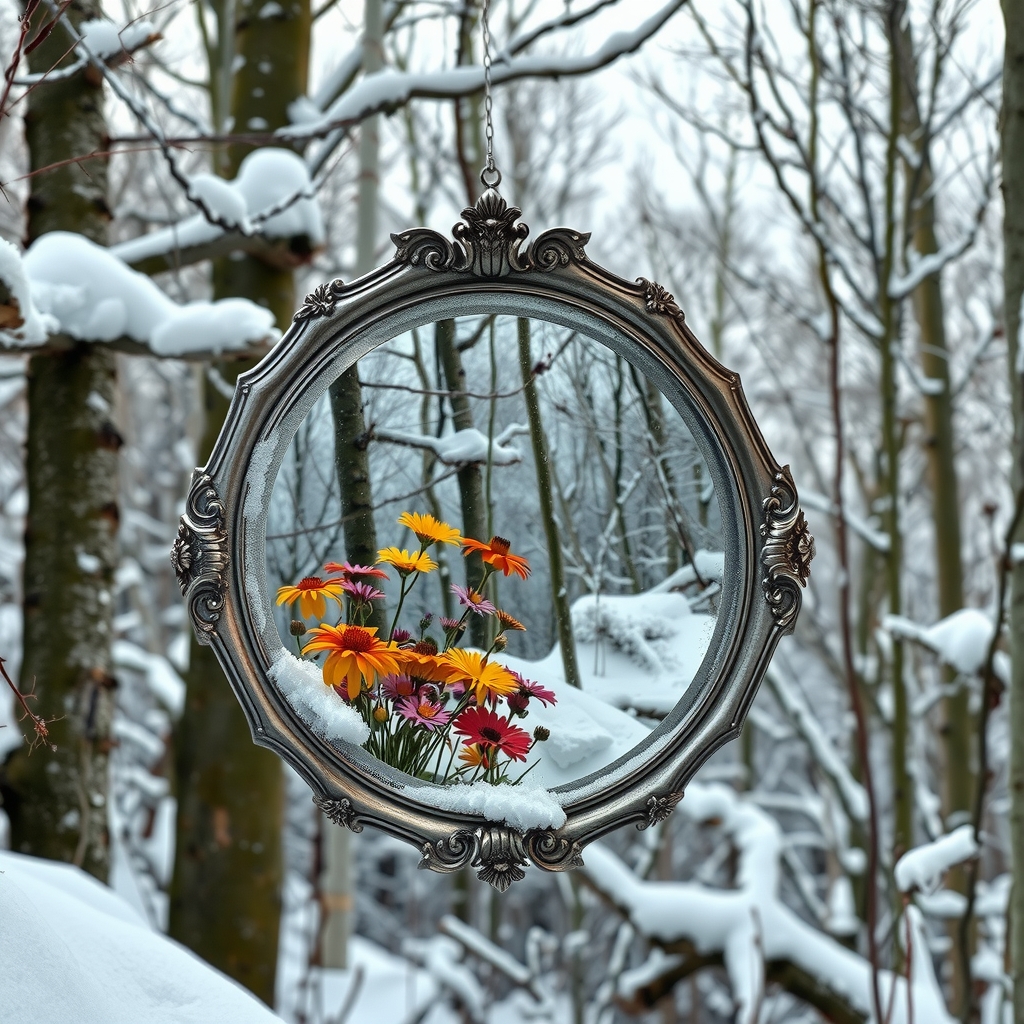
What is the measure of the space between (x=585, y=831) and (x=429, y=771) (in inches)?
7.1

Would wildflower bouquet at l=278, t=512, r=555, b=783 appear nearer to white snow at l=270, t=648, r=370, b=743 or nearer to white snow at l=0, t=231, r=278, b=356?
white snow at l=270, t=648, r=370, b=743

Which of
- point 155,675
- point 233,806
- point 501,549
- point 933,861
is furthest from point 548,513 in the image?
point 155,675

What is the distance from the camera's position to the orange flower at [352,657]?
104 cm

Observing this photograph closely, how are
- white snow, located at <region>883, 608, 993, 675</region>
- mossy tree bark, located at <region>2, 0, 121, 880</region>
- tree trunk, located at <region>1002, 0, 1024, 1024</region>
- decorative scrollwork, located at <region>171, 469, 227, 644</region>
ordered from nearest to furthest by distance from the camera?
decorative scrollwork, located at <region>171, 469, 227, 644</region> → tree trunk, located at <region>1002, 0, 1024, 1024</region> → mossy tree bark, located at <region>2, 0, 121, 880</region> → white snow, located at <region>883, 608, 993, 675</region>

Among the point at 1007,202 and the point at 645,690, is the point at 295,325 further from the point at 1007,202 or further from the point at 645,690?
the point at 1007,202

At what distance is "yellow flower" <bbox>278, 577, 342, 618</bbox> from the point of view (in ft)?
3.50

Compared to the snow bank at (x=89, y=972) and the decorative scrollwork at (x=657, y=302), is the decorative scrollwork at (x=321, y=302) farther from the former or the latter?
the snow bank at (x=89, y=972)

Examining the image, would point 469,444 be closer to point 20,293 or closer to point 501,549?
point 501,549

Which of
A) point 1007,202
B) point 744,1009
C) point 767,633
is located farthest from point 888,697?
point 767,633

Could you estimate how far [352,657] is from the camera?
1.04 m

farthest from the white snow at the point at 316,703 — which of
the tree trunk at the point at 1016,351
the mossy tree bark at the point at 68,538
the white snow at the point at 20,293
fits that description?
the tree trunk at the point at 1016,351

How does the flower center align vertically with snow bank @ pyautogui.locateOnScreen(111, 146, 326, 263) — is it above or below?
below

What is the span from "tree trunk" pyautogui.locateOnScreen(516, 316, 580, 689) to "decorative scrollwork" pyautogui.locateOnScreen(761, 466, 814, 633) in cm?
22

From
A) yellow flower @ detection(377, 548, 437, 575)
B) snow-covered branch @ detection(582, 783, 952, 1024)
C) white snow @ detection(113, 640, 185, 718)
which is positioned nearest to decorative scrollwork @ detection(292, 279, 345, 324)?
yellow flower @ detection(377, 548, 437, 575)
